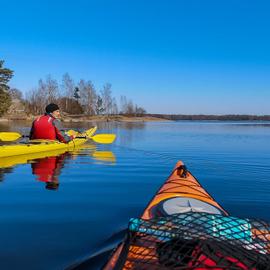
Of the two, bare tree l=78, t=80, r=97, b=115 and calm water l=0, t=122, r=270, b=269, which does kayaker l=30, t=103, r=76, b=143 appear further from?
bare tree l=78, t=80, r=97, b=115

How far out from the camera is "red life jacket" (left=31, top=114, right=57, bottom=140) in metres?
12.6

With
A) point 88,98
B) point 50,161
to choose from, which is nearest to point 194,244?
point 50,161

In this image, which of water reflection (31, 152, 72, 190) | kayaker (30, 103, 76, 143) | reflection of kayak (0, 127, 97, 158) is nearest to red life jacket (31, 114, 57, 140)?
kayaker (30, 103, 76, 143)

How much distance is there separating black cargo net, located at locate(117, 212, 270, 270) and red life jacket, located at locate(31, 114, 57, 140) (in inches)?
394

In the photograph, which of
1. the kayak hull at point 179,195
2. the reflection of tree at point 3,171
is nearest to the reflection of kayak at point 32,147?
the reflection of tree at point 3,171

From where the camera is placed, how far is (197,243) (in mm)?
2766

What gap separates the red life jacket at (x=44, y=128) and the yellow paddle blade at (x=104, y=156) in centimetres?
176

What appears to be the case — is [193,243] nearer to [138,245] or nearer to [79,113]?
[138,245]

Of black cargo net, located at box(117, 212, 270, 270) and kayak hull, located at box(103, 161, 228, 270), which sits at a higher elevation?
black cargo net, located at box(117, 212, 270, 270)

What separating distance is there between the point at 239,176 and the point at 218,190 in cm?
221

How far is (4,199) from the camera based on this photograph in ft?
21.6

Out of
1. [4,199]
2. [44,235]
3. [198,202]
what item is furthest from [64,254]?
[4,199]

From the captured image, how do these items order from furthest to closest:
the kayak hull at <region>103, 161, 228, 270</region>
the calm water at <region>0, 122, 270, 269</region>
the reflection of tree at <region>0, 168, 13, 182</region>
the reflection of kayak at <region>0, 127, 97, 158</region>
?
the reflection of kayak at <region>0, 127, 97, 158</region> → the reflection of tree at <region>0, 168, 13, 182</region> → the calm water at <region>0, 122, 270, 269</region> → the kayak hull at <region>103, 161, 228, 270</region>

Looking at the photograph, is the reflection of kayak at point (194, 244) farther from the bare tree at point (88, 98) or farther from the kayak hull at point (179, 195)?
the bare tree at point (88, 98)
